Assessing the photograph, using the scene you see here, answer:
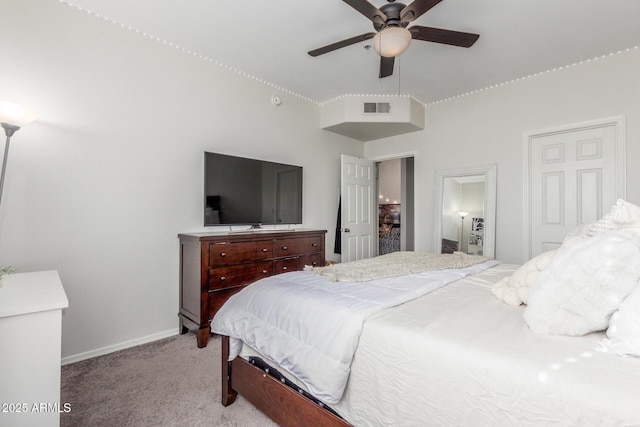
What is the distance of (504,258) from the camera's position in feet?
12.0

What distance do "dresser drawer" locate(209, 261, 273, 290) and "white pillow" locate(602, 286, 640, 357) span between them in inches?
96.5

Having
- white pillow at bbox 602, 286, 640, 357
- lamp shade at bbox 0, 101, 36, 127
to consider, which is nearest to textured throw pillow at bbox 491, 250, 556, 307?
white pillow at bbox 602, 286, 640, 357

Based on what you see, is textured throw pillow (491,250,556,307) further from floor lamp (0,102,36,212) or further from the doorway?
the doorway

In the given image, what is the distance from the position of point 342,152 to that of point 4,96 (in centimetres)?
363

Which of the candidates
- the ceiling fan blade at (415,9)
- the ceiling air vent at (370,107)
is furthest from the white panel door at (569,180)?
the ceiling fan blade at (415,9)

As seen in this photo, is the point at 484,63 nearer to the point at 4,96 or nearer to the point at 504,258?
the point at 504,258

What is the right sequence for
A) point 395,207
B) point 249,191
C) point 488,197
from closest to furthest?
point 249,191
point 488,197
point 395,207

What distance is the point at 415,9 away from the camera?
72.4 inches

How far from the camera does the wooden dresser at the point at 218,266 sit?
2.54 metres

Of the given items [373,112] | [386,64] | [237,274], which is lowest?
[237,274]

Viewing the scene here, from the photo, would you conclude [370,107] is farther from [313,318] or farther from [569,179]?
[313,318]

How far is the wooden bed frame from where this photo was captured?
1.25m

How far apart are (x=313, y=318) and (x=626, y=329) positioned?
→ 98 cm

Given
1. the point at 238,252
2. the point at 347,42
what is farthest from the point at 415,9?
the point at 238,252
